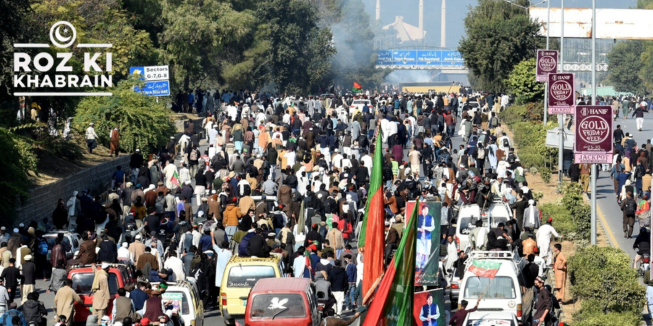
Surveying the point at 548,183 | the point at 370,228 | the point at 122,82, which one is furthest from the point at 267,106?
the point at 370,228

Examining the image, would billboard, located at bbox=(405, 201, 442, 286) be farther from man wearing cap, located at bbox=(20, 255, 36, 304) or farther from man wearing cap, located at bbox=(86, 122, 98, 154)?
man wearing cap, located at bbox=(86, 122, 98, 154)

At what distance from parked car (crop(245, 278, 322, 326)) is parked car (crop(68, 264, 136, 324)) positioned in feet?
10.1

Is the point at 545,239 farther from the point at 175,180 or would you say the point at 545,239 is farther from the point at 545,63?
the point at 545,63

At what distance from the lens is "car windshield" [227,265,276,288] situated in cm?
1752

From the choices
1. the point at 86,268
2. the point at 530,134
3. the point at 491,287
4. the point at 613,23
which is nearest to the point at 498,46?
the point at 613,23

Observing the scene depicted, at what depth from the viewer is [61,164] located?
105ft

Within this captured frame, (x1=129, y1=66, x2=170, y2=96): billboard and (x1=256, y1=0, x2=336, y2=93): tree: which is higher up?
(x1=256, y1=0, x2=336, y2=93): tree

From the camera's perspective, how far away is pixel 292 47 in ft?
247

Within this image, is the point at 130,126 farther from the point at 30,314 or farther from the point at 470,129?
the point at 30,314

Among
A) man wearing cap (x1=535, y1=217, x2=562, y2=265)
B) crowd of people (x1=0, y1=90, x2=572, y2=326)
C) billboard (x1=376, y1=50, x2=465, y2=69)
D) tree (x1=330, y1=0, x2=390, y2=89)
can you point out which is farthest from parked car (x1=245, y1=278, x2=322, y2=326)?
billboard (x1=376, y1=50, x2=465, y2=69)

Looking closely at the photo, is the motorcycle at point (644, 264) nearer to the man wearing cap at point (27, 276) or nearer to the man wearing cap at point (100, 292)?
the man wearing cap at point (100, 292)

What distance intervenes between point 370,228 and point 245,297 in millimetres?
6510

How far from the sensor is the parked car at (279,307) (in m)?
15.3

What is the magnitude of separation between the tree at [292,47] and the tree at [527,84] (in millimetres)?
23342
